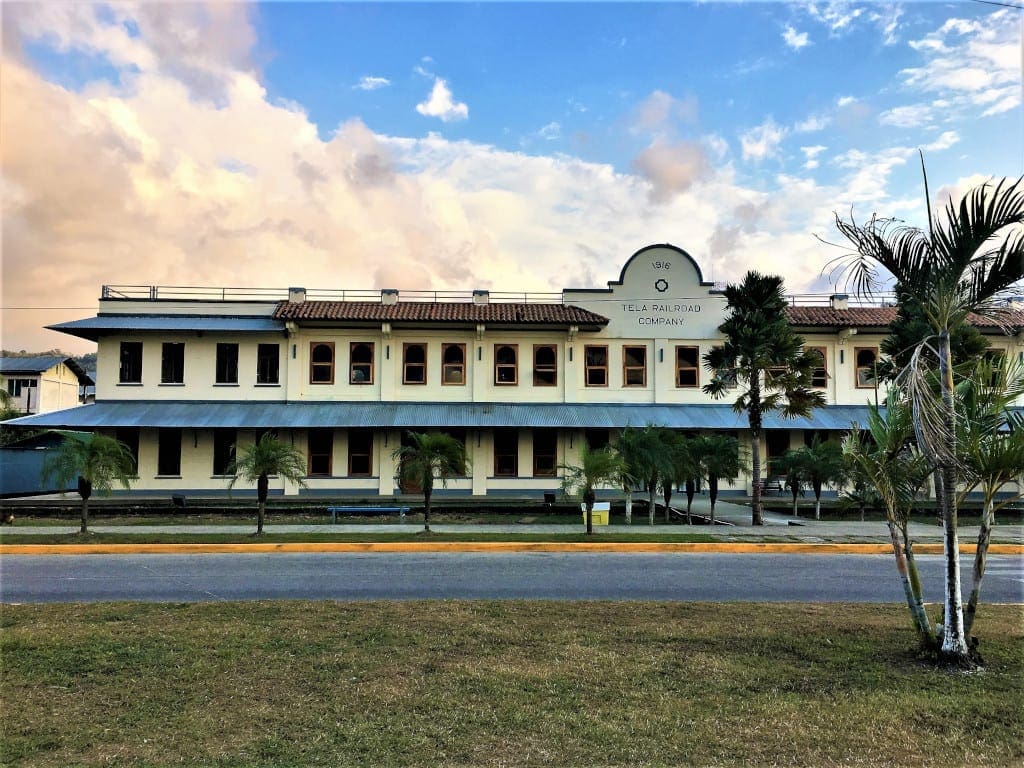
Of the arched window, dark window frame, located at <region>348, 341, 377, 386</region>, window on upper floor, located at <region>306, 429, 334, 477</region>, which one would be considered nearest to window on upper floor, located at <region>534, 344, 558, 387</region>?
dark window frame, located at <region>348, 341, 377, 386</region>

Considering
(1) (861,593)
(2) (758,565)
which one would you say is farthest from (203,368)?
(1) (861,593)

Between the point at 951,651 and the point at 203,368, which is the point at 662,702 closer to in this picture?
the point at 951,651

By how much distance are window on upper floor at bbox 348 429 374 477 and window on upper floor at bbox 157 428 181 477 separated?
656cm

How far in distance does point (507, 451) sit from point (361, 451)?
581cm

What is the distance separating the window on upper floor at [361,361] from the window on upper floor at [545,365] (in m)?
6.69

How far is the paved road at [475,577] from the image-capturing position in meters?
9.35

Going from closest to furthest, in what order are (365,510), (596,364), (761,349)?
(761,349), (365,510), (596,364)

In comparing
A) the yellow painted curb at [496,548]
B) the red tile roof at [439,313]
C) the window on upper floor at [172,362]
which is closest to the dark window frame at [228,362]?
the window on upper floor at [172,362]

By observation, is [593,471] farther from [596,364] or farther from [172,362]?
[172,362]

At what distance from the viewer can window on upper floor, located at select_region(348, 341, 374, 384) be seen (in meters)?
27.6

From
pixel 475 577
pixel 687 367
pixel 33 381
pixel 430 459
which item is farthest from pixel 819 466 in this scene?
pixel 33 381

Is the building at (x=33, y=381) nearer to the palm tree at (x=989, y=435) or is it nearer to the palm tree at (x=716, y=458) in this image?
the palm tree at (x=716, y=458)

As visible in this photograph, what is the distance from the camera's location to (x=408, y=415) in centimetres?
2611

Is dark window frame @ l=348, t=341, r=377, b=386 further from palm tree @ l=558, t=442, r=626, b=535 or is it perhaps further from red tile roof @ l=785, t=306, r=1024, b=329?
red tile roof @ l=785, t=306, r=1024, b=329
